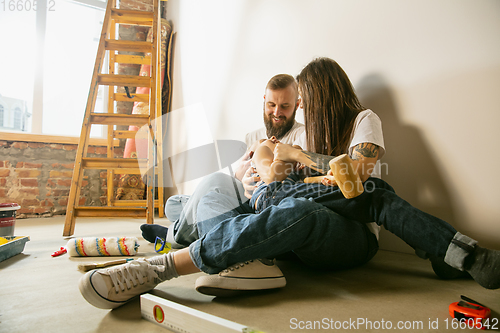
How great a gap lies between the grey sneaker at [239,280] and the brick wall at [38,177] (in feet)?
10.2

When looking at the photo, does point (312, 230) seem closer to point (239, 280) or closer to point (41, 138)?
point (239, 280)

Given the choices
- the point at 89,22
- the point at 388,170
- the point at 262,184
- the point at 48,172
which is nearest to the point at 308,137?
the point at 262,184

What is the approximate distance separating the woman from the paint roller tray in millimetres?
850

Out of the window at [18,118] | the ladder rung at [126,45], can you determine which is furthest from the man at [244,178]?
the window at [18,118]

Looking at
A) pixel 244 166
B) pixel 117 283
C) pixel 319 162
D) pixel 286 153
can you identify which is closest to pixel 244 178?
pixel 244 166

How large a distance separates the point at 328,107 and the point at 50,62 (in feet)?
11.9

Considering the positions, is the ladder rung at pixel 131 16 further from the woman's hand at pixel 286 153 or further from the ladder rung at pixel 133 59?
the woman's hand at pixel 286 153

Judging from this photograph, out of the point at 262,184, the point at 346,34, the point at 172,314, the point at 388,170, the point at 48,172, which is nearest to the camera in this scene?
the point at 172,314

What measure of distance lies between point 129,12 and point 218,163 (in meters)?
1.52

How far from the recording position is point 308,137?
1.31 m

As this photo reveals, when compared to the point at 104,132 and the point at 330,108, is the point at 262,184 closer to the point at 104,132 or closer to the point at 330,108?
the point at 330,108

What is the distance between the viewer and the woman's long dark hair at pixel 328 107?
1226 mm

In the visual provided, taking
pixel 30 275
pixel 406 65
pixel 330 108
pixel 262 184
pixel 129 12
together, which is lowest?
pixel 30 275

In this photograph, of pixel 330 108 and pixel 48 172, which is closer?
pixel 330 108
